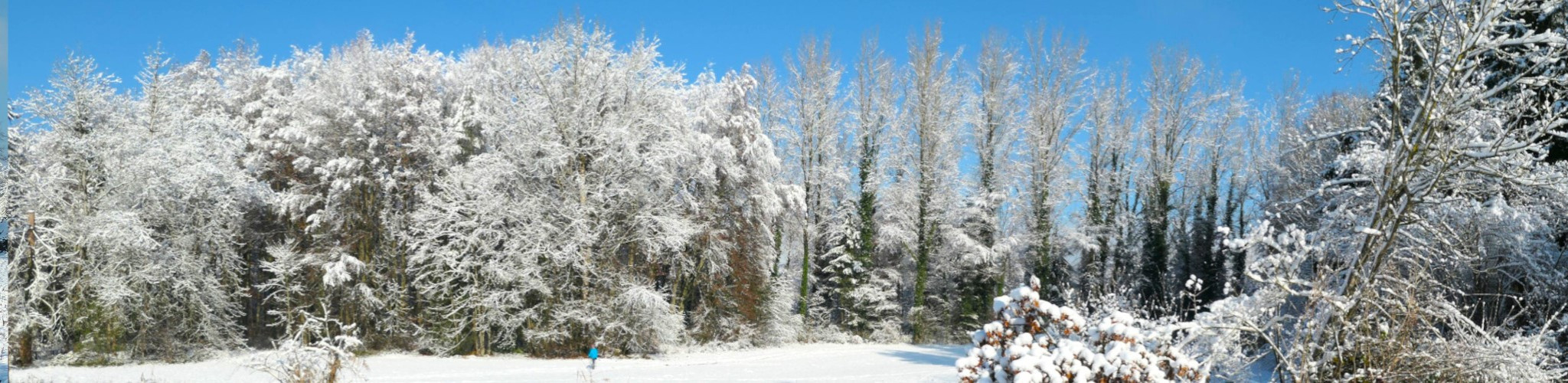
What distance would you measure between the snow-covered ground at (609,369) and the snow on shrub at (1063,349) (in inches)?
282

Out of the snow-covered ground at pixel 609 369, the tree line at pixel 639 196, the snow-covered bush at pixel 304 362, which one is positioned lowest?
the snow-covered ground at pixel 609 369

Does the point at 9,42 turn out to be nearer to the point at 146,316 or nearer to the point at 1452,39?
the point at 1452,39

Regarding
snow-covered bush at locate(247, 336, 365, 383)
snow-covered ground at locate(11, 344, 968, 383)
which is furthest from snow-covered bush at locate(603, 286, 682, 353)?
snow-covered bush at locate(247, 336, 365, 383)

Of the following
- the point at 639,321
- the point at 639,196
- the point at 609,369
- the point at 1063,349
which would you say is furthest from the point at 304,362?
the point at 639,196

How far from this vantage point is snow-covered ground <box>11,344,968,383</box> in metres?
13.5

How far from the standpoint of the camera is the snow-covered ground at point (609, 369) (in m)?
13.5

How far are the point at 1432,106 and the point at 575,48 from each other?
15.3m

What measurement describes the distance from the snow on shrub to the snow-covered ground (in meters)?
7.16

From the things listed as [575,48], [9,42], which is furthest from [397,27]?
[9,42]

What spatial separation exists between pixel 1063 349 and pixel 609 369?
1120 centimetres

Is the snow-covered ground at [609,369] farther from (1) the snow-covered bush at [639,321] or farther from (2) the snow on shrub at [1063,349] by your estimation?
(2) the snow on shrub at [1063,349]

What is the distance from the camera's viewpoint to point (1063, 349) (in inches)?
204

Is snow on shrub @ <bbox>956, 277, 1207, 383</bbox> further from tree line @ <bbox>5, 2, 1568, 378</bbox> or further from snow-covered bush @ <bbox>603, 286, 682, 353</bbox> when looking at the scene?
snow-covered bush @ <bbox>603, 286, 682, 353</bbox>

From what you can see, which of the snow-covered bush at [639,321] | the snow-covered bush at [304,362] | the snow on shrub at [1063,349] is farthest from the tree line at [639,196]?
the snow on shrub at [1063,349]
